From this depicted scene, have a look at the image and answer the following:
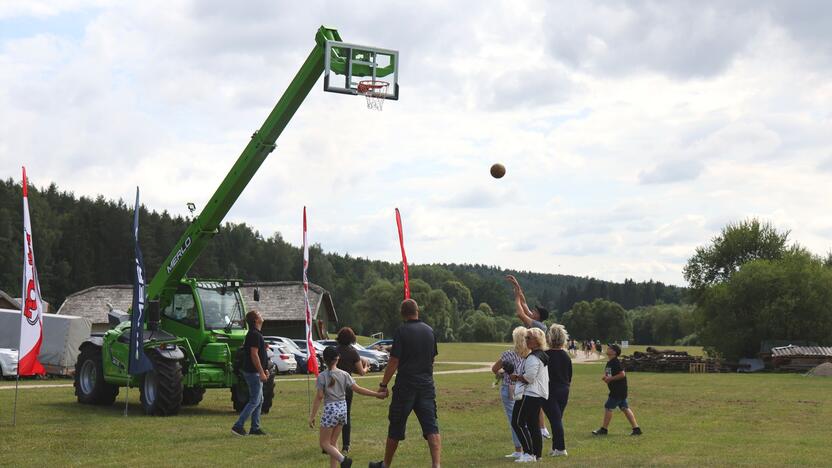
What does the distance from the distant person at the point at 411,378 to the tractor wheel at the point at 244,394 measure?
872 cm

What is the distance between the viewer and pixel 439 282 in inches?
6885

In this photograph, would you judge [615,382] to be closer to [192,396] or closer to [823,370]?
[192,396]

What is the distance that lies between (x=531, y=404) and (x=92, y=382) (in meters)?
12.3

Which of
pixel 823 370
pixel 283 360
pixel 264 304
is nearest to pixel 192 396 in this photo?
pixel 283 360

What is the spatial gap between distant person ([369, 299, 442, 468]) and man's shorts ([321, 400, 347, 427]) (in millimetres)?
652

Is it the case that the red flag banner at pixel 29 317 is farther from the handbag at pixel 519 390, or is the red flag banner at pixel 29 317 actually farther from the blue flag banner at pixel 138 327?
the handbag at pixel 519 390

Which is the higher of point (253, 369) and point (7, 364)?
Answer: point (253, 369)

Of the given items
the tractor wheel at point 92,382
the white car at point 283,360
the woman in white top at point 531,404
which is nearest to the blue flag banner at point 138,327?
the tractor wheel at point 92,382

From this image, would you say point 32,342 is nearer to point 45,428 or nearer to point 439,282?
point 45,428

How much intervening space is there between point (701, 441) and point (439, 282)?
159988 mm

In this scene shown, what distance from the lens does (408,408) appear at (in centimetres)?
1028

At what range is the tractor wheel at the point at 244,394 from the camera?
18.8m

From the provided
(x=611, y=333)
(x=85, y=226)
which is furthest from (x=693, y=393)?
(x=611, y=333)

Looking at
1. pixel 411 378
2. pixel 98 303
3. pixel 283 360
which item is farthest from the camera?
pixel 98 303
